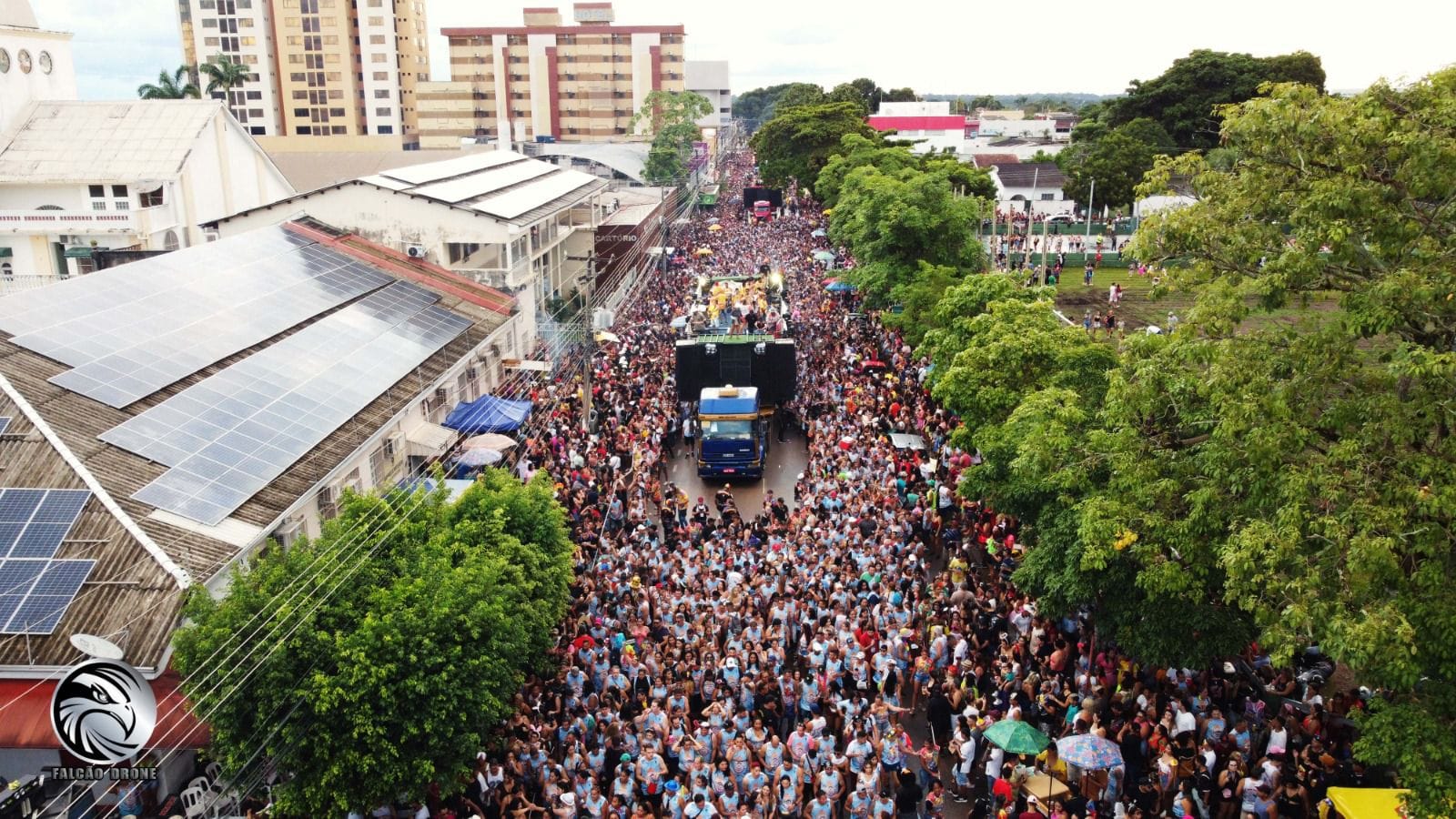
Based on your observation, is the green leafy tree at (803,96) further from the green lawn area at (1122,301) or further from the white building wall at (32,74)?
the white building wall at (32,74)

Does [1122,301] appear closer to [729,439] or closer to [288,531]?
[729,439]

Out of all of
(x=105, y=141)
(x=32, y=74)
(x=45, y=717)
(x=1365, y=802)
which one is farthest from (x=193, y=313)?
(x=32, y=74)

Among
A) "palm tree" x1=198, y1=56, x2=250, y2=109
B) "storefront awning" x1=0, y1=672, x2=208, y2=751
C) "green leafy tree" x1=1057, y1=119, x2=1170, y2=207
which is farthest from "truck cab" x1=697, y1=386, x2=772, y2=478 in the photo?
"palm tree" x1=198, y1=56, x2=250, y2=109

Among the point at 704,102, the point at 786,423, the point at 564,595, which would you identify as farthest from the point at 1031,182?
the point at 564,595

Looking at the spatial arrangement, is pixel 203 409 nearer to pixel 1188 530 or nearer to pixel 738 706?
pixel 738 706

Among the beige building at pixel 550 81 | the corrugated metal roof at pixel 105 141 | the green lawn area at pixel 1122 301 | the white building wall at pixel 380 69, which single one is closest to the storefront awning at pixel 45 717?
the green lawn area at pixel 1122 301
